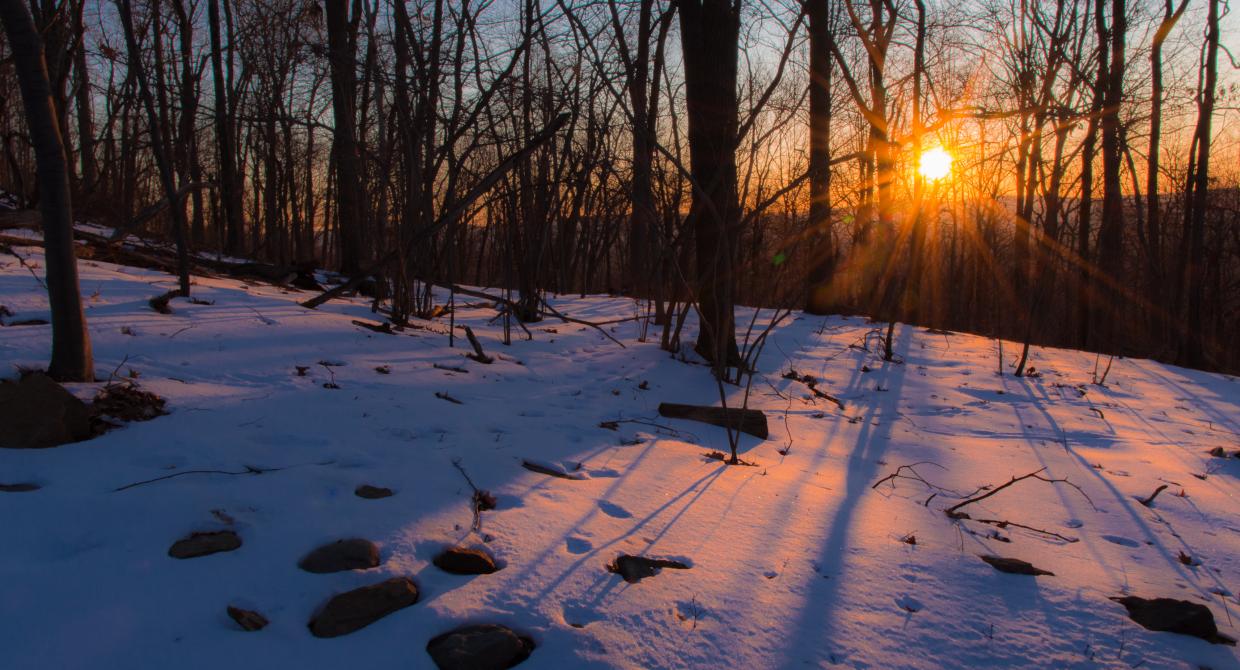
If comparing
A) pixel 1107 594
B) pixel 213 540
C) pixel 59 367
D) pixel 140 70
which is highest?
pixel 140 70

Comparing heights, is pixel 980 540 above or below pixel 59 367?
below

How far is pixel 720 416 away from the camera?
4.07 metres

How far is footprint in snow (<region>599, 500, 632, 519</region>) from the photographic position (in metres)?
2.43

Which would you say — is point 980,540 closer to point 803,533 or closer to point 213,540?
point 803,533

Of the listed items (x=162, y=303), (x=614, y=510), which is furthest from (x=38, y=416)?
(x=162, y=303)

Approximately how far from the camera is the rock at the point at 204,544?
5.88ft

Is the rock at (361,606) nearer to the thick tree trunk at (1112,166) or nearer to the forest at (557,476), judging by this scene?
the forest at (557,476)

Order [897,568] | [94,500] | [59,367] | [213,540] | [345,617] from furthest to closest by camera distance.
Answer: [59,367] < [897,568] < [94,500] < [213,540] < [345,617]

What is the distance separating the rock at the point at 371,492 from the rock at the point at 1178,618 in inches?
100

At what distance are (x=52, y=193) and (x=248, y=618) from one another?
8.09 feet

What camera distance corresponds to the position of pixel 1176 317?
15.5 metres

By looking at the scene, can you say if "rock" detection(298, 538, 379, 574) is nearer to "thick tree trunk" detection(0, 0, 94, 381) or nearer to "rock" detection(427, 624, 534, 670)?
"rock" detection(427, 624, 534, 670)

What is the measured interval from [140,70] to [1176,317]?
21.0m

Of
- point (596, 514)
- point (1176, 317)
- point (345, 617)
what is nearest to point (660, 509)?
point (596, 514)
